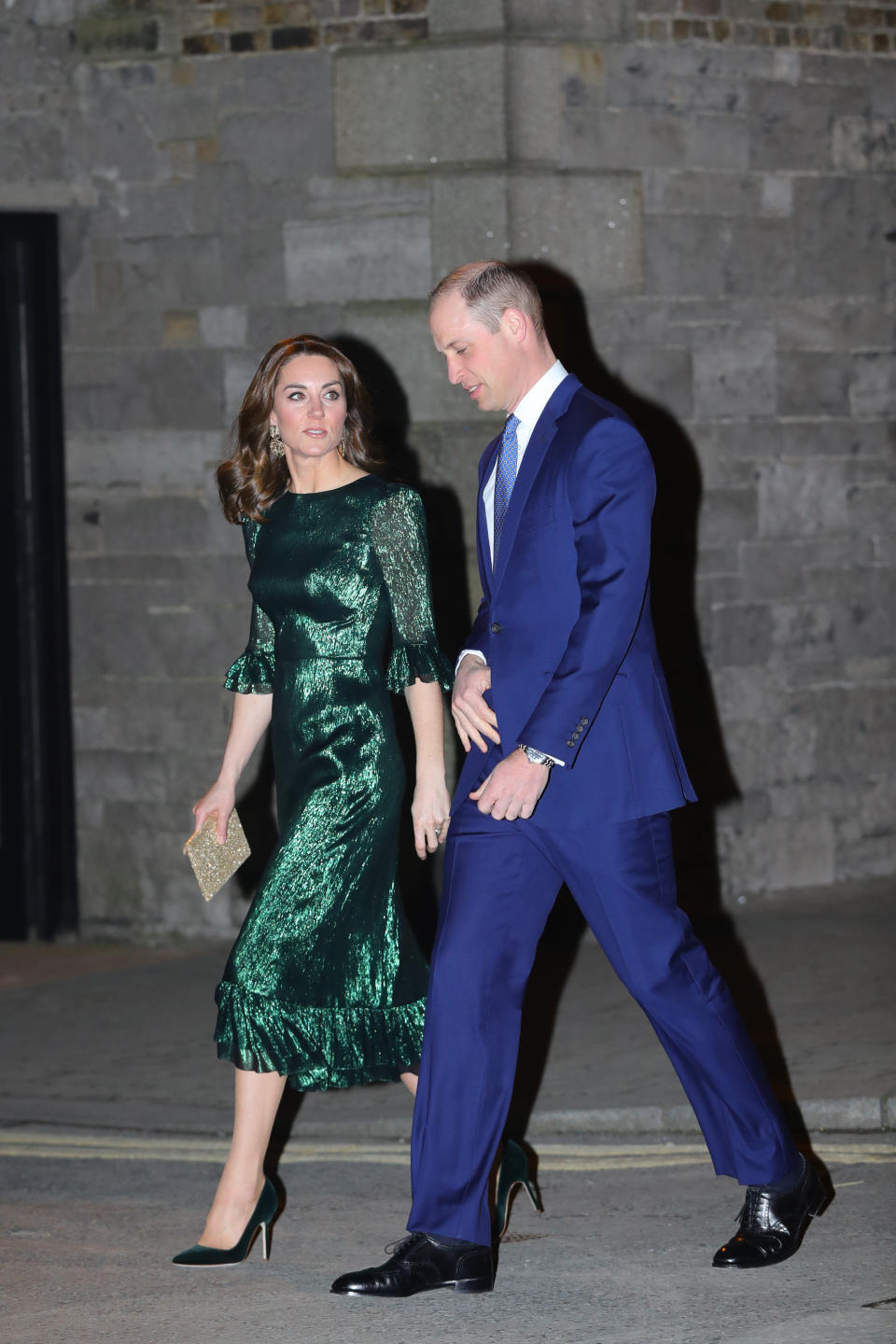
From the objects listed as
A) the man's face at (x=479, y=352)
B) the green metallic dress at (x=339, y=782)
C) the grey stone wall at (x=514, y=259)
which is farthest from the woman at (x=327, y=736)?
the grey stone wall at (x=514, y=259)

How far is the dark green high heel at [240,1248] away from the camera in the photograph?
4828 millimetres

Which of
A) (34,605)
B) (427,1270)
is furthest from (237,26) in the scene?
(427,1270)

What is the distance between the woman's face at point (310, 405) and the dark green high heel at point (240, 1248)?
5.59ft

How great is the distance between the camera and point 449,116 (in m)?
8.26

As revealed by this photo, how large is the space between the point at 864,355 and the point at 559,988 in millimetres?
3220

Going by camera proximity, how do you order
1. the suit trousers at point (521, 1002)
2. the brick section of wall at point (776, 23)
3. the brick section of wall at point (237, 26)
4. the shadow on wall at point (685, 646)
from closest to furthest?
the suit trousers at point (521, 1002) < the brick section of wall at point (237, 26) < the brick section of wall at point (776, 23) < the shadow on wall at point (685, 646)

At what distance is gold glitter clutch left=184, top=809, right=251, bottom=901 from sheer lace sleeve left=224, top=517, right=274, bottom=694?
30 cm

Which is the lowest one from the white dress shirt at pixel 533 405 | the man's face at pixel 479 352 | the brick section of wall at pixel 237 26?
the white dress shirt at pixel 533 405

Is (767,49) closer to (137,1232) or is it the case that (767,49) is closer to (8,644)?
(8,644)

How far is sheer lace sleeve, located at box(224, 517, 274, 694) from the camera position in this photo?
5.14 metres

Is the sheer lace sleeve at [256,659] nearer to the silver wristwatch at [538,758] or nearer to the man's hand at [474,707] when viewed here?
the man's hand at [474,707]

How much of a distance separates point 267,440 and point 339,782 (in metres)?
0.84

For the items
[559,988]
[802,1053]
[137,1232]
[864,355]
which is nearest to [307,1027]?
[137,1232]

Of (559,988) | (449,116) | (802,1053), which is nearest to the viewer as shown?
(802,1053)
